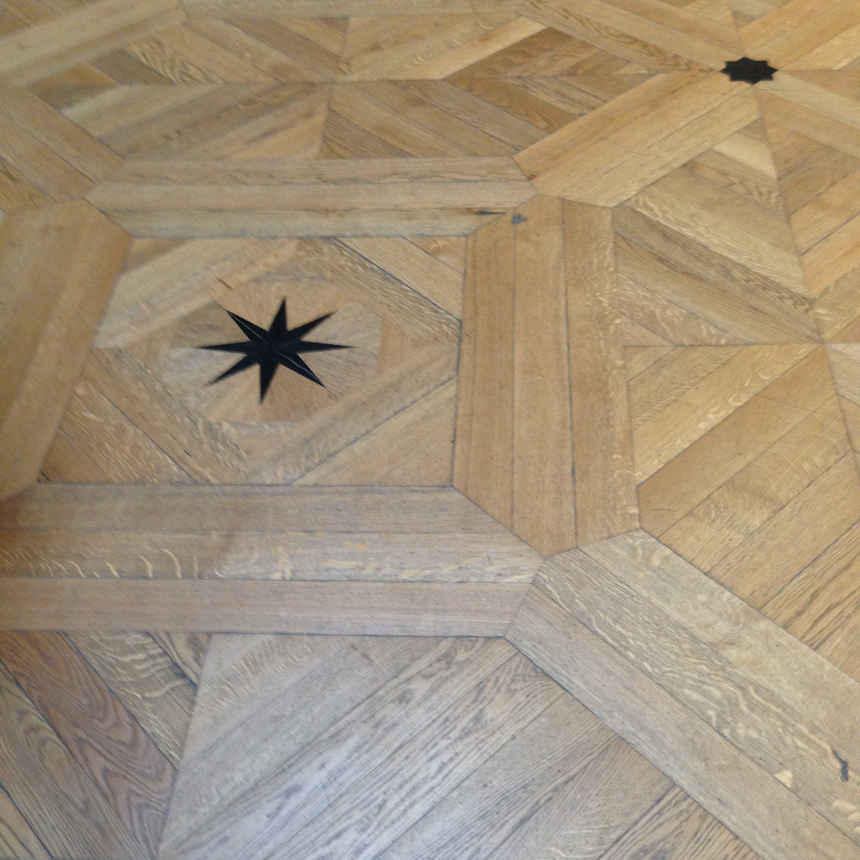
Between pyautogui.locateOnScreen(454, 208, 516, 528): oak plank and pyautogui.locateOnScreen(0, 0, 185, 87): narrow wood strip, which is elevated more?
pyautogui.locateOnScreen(0, 0, 185, 87): narrow wood strip

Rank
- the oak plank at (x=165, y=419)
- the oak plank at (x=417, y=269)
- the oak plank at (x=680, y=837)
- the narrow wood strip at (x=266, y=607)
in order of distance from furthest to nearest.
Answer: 1. the oak plank at (x=417, y=269)
2. the oak plank at (x=165, y=419)
3. the narrow wood strip at (x=266, y=607)
4. the oak plank at (x=680, y=837)

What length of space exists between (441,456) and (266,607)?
0.24m

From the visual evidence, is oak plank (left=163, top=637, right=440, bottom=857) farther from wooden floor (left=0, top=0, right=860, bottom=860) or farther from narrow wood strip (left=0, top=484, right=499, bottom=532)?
narrow wood strip (left=0, top=484, right=499, bottom=532)

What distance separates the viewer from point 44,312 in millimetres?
1025

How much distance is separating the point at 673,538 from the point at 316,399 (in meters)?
0.42

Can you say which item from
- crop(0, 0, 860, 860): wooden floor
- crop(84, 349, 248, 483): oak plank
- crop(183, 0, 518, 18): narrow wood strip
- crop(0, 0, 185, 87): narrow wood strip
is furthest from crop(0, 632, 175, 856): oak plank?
crop(183, 0, 518, 18): narrow wood strip

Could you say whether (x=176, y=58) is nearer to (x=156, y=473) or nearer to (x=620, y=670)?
(x=156, y=473)

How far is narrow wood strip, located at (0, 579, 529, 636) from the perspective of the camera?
75cm

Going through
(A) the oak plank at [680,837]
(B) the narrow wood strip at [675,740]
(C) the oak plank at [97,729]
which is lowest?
(C) the oak plank at [97,729]

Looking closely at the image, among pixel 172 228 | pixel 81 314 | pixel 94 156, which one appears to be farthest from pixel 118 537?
pixel 94 156

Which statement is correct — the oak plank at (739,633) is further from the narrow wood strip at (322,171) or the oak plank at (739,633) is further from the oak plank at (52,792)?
the narrow wood strip at (322,171)

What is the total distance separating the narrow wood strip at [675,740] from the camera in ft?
2.03

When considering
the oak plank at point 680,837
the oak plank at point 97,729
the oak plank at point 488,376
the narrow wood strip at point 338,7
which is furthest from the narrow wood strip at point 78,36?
the oak plank at point 680,837

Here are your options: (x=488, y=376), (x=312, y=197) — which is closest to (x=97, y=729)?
(x=488, y=376)
